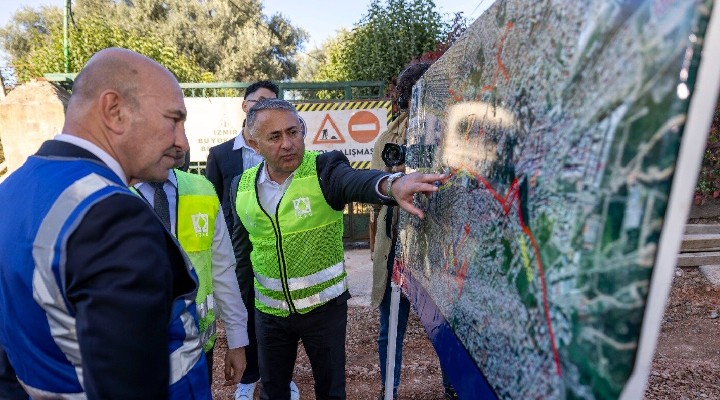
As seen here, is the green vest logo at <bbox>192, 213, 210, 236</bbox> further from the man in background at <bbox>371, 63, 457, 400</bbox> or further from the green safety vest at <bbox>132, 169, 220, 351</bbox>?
the man in background at <bbox>371, 63, 457, 400</bbox>

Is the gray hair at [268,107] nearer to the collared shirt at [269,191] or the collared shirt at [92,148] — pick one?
the collared shirt at [269,191]

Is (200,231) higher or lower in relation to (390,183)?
lower

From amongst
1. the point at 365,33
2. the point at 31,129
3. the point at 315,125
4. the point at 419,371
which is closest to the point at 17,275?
the point at 419,371

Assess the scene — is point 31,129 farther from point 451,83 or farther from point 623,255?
point 623,255

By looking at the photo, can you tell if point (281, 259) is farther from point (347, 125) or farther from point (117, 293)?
point (347, 125)

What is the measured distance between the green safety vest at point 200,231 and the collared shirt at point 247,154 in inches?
45.2

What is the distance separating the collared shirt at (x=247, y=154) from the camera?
3322 millimetres

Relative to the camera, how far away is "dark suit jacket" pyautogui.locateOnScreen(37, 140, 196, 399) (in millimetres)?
936

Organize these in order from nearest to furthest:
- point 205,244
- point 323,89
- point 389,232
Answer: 1. point 205,244
2. point 389,232
3. point 323,89

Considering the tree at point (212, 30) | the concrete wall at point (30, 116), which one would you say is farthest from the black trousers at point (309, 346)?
the tree at point (212, 30)

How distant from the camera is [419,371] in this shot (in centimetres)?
386

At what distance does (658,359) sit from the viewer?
3980mm

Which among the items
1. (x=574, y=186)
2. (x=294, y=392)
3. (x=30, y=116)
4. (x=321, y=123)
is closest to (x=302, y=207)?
(x=574, y=186)

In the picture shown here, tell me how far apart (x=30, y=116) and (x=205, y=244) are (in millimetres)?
5510
